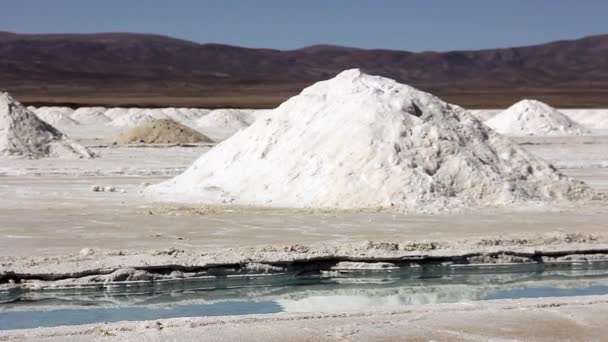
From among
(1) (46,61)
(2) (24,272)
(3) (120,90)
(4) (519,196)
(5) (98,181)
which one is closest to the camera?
(2) (24,272)

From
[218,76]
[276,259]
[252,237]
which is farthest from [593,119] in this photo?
[218,76]

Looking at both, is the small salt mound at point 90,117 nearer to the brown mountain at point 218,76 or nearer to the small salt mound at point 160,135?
the small salt mound at point 160,135

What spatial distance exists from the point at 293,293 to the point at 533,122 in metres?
35.0

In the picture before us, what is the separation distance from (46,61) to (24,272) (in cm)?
18147

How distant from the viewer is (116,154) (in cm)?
2656

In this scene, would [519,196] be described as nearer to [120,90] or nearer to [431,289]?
[431,289]

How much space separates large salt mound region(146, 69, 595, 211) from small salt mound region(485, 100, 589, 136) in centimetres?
2590

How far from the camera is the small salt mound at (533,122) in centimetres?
4131

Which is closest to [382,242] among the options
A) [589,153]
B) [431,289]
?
[431,289]

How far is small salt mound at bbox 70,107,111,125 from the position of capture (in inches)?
1971

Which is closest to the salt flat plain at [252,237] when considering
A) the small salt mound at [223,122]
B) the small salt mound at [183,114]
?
the small salt mound at [223,122]

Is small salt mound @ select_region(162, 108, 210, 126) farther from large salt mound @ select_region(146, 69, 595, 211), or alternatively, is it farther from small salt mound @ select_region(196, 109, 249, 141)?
large salt mound @ select_region(146, 69, 595, 211)

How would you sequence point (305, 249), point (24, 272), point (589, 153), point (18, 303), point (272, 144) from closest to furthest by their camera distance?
point (18, 303)
point (24, 272)
point (305, 249)
point (272, 144)
point (589, 153)

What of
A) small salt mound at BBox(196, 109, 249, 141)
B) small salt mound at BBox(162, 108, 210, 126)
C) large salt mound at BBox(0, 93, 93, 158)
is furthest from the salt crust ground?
small salt mound at BBox(162, 108, 210, 126)
